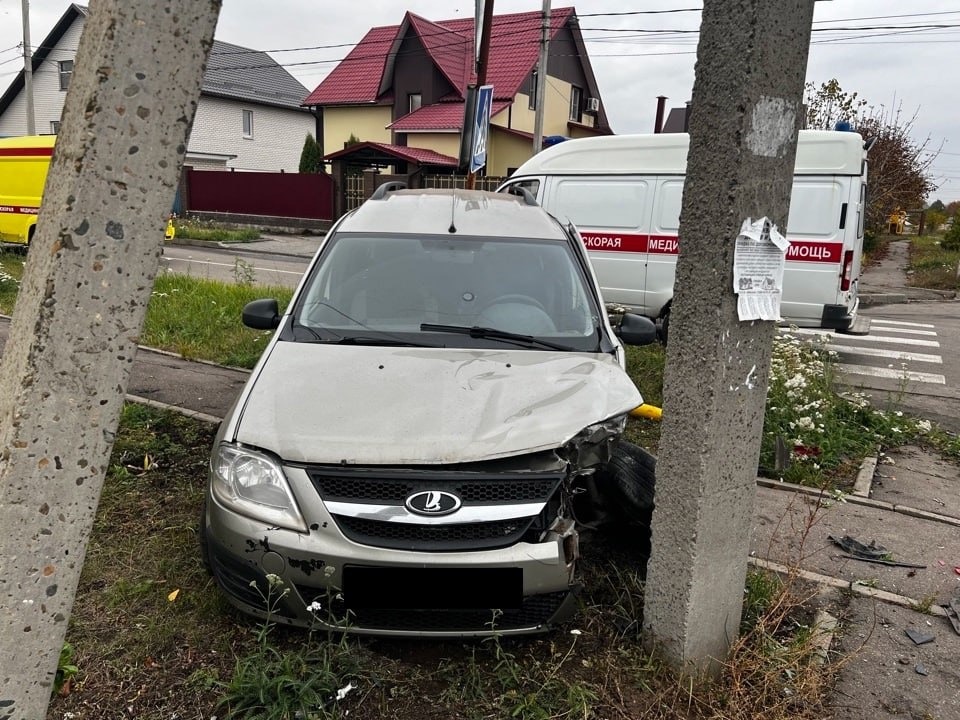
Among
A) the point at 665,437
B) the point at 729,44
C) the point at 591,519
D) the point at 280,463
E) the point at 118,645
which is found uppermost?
the point at 729,44

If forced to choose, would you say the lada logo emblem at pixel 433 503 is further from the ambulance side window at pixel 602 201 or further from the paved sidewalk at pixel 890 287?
the paved sidewalk at pixel 890 287

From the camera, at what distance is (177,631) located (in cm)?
291

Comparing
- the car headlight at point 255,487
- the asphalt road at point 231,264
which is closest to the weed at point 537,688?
the car headlight at point 255,487

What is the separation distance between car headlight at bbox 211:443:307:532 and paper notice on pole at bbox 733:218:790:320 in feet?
5.64

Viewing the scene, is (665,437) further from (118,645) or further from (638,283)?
(638,283)

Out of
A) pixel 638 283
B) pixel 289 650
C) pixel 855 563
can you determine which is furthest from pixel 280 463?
pixel 638 283

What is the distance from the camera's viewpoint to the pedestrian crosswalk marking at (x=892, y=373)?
8492 millimetres

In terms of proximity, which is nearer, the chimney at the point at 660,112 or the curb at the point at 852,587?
the curb at the point at 852,587

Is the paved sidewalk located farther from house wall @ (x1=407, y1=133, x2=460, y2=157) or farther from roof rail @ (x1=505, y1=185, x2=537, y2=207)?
house wall @ (x1=407, y1=133, x2=460, y2=157)

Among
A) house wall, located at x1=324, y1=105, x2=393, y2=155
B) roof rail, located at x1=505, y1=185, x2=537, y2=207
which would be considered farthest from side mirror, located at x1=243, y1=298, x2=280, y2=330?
house wall, located at x1=324, y1=105, x2=393, y2=155

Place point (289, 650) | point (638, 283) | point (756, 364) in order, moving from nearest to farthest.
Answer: point (756, 364)
point (289, 650)
point (638, 283)

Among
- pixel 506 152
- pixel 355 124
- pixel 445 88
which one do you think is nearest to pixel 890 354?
pixel 506 152

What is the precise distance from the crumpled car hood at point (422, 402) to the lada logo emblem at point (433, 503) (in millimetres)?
116

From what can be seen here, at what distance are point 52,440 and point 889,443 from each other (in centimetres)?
609
